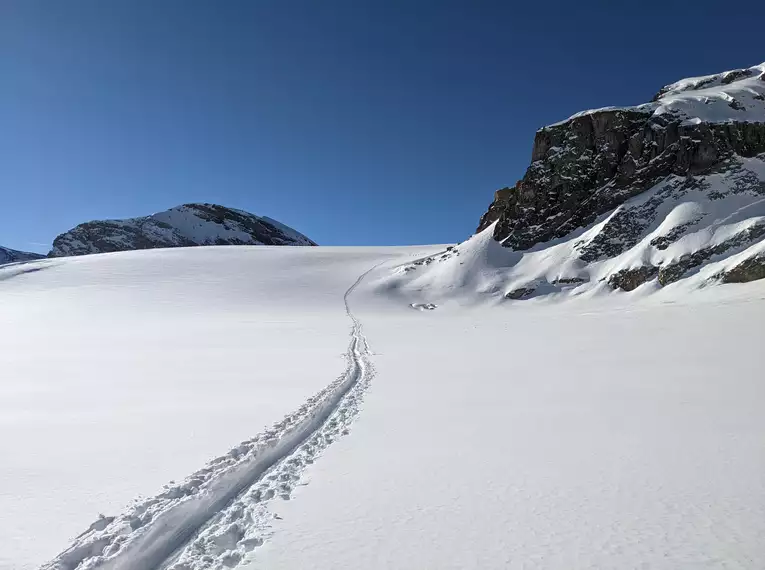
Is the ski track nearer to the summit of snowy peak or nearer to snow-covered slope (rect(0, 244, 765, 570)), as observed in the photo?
snow-covered slope (rect(0, 244, 765, 570))

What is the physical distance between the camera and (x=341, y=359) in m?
16.5

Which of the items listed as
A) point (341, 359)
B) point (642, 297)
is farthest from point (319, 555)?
point (642, 297)

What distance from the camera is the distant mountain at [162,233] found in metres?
153

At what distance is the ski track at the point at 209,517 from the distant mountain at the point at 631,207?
36.2 meters

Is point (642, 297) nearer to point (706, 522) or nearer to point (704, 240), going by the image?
point (704, 240)

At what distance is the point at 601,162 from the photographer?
5122 centimetres

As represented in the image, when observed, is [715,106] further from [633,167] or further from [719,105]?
[633,167]

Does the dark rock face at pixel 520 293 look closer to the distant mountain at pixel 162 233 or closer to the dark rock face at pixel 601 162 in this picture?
the dark rock face at pixel 601 162

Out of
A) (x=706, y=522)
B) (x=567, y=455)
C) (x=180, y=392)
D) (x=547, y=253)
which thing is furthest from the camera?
(x=547, y=253)

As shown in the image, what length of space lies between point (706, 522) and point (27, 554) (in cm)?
614

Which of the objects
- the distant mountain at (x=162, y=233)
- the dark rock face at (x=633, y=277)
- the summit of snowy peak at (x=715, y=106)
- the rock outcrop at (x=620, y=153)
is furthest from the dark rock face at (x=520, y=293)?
the distant mountain at (x=162, y=233)

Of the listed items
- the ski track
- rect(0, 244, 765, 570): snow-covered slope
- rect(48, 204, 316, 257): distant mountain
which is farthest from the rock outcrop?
rect(48, 204, 316, 257): distant mountain

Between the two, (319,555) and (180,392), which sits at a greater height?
(180,392)

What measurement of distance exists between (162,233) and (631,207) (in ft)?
531
